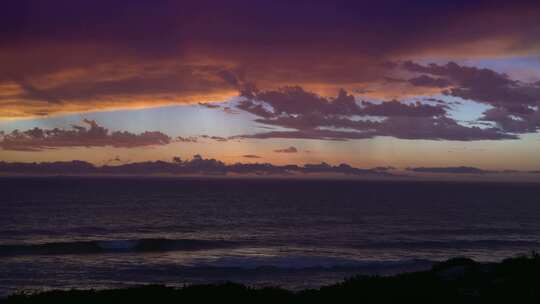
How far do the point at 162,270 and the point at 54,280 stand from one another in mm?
8828

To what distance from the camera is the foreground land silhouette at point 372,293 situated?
647 inches

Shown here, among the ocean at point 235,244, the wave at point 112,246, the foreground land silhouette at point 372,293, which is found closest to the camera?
the foreground land silhouette at point 372,293

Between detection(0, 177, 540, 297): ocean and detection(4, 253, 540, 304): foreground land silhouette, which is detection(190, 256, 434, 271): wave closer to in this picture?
detection(0, 177, 540, 297): ocean

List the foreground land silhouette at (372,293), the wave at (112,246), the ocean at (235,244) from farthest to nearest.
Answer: the wave at (112,246), the ocean at (235,244), the foreground land silhouette at (372,293)

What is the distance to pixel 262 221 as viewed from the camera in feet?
261

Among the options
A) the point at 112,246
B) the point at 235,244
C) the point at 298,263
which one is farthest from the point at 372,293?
the point at 112,246

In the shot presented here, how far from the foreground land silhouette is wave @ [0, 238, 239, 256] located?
35364 mm

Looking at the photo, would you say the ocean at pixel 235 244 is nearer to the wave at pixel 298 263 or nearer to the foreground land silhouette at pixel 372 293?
the wave at pixel 298 263

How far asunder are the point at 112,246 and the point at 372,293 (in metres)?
43.5

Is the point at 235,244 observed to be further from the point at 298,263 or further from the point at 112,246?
the point at 112,246

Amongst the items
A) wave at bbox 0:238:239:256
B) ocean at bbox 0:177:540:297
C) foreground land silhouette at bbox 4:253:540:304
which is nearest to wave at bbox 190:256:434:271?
ocean at bbox 0:177:540:297

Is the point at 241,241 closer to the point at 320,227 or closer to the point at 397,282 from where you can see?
the point at 320,227

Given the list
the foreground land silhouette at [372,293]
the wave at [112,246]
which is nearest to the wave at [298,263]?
the wave at [112,246]

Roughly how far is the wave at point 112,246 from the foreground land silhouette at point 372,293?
35.4m
